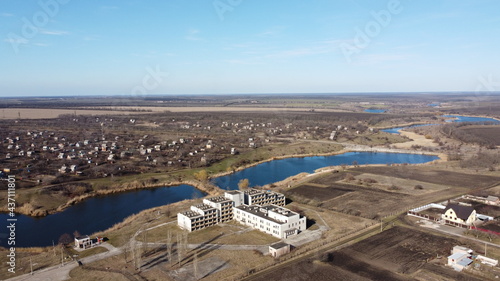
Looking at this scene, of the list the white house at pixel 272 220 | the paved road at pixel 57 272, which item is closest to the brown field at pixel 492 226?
the white house at pixel 272 220

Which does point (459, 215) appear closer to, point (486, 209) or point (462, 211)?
point (462, 211)

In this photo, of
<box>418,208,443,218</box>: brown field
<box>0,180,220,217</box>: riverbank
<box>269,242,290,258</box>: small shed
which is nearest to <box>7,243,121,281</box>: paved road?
<box>269,242,290,258</box>: small shed

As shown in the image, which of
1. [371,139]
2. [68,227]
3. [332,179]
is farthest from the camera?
[371,139]

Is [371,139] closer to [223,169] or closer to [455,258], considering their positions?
[223,169]

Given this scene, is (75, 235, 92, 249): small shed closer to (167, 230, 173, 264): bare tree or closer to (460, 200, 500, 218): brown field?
(167, 230, 173, 264): bare tree

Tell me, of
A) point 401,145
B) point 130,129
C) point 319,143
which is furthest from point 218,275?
point 130,129

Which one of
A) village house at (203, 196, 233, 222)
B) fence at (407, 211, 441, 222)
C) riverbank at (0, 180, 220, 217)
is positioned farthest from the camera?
riverbank at (0, 180, 220, 217)

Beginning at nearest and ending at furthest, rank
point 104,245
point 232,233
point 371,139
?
1. point 104,245
2. point 232,233
3. point 371,139
